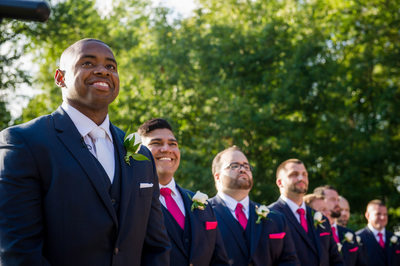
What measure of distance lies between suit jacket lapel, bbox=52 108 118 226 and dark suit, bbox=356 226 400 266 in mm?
10778

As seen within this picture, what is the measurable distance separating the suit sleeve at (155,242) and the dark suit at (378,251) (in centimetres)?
1018

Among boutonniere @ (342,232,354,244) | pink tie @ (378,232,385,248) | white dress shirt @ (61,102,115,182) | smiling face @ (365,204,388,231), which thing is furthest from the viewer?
smiling face @ (365,204,388,231)

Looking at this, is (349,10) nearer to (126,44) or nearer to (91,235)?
(126,44)

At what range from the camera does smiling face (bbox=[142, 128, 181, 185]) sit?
5357mm

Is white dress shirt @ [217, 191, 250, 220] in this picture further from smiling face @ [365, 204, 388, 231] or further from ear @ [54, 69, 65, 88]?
smiling face @ [365, 204, 388, 231]

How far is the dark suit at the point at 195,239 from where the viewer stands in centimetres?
501

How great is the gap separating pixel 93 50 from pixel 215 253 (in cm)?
313

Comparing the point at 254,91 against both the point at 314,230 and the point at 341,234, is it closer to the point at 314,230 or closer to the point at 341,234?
the point at 341,234

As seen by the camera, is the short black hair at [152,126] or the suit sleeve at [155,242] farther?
the short black hair at [152,126]

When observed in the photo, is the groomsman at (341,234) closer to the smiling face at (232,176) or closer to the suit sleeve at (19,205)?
the smiling face at (232,176)

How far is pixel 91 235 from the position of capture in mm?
2807

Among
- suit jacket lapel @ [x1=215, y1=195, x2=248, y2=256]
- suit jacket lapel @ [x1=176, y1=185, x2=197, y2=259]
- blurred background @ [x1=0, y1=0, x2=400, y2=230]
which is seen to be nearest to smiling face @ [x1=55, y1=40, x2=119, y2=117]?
suit jacket lapel @ [x1=176, y1=185, x2=197, y2=259]

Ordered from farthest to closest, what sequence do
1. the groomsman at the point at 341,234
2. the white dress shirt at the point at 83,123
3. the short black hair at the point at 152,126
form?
the groomsman at the point at 341,234, the short black hair at the point at 152,126, the white dress shirt at the point at 83,123

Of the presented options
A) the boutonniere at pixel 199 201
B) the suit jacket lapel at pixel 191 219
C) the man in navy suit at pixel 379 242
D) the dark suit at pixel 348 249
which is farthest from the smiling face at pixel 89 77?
the man in navy suit at pixel 379 242
